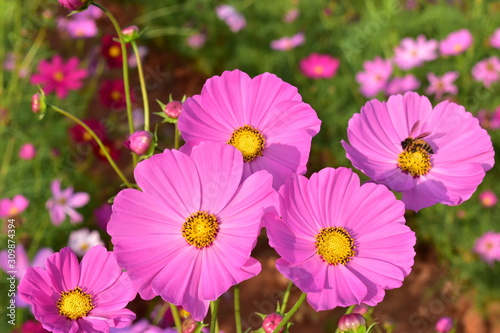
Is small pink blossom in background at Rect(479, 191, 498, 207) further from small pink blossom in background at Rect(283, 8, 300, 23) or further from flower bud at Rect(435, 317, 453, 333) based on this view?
small pink blossom in background at Rect(283, 8, 300, 23)

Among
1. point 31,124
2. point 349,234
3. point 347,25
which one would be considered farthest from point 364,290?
point 347,25

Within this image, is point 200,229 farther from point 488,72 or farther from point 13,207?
point 488,72

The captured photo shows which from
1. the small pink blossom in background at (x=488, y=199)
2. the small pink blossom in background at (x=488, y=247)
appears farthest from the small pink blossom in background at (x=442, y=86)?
the small pink blossom in background at (x=488, y=247)

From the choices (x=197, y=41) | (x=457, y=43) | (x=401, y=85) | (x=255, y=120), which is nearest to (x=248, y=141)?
(x=255, y=120)

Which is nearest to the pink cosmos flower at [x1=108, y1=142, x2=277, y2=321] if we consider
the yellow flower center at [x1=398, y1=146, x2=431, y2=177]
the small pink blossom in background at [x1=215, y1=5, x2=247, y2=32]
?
the yellow flower center at [x1=398, y1=146, x2=431, y2=177]

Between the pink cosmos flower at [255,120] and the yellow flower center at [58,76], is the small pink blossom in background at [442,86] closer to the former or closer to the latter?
the yellow flower center at [58,76]

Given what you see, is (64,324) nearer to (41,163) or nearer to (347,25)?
(41,163)
